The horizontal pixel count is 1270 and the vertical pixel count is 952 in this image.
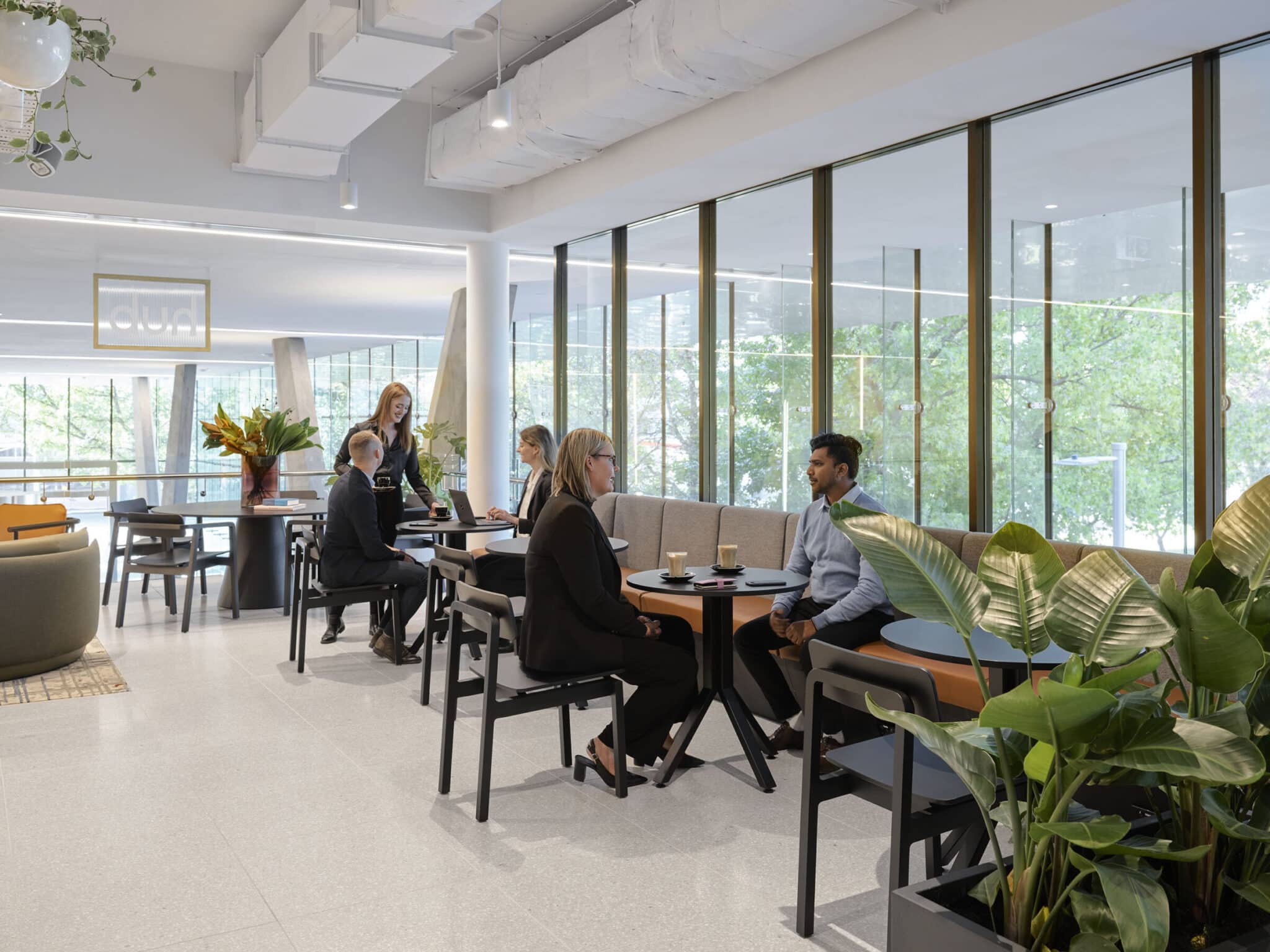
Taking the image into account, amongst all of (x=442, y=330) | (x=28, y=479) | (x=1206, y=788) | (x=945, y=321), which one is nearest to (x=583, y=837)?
(x=1206, y=788)

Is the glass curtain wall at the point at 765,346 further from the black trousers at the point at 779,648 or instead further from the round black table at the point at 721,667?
the round black table at the point at 721,667

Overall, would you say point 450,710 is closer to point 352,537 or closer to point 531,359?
point 352,537

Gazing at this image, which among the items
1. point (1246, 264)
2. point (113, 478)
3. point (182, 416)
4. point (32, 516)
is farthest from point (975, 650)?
point (182, 416)

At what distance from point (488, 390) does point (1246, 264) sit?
19.5 ft

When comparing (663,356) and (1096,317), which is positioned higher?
(663,356)

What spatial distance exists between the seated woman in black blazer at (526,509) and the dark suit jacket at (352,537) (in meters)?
0.58

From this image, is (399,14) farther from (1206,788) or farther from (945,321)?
(1206,788)

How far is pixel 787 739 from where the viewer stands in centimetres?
420

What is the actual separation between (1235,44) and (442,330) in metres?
13.4

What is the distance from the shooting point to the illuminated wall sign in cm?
851

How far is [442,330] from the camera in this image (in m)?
16.2

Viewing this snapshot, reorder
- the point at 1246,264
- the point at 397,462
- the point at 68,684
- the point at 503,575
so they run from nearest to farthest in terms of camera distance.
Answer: the point at 1246,264, the point at 68,684, the point at 503,575, the point at 397,462

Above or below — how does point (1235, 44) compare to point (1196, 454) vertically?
above

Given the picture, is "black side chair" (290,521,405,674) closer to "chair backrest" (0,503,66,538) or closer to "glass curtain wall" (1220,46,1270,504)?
"chair backrest" (0,503,66,538)
